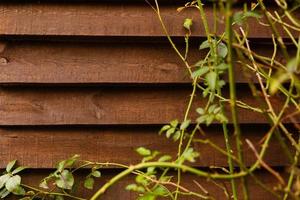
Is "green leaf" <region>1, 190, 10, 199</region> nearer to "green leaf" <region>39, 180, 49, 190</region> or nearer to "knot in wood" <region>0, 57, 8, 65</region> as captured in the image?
"green leaf" <region>39, 180, 49, 190</region>

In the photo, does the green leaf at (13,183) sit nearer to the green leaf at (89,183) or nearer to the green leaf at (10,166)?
the green leaf at (10,166)

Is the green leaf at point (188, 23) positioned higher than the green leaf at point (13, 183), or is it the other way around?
the green leaf at point (188, 23)

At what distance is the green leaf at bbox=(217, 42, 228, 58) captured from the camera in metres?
1.58

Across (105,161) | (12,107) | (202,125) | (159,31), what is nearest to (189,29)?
(159,31)

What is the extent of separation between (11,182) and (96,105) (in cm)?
39

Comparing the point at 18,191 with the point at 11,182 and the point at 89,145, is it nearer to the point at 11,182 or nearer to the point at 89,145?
the point at 11,182

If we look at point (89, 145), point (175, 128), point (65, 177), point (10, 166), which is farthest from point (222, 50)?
point (10, 166)

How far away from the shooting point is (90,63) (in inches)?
64.1

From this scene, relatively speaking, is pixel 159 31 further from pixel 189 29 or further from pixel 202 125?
pixel 202 125

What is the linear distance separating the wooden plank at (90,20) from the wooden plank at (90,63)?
0.05 meters

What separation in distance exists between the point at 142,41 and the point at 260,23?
0.42 m

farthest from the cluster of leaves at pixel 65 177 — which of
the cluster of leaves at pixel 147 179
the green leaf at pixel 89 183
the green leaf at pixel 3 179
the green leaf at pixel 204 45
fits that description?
the green leaf at pixel 204 45

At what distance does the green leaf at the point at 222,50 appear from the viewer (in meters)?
1.58

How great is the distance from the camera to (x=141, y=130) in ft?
5.41
